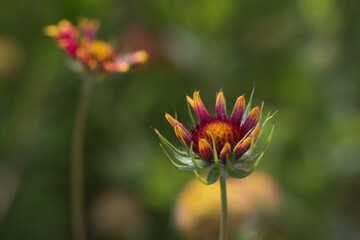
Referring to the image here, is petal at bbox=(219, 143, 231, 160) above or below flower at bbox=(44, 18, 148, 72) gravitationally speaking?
below

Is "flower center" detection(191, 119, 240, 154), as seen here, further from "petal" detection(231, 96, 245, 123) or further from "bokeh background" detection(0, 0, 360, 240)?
"bokeh background" detection(0, 0, 360, 240)

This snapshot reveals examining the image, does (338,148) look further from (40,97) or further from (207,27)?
(40,97)

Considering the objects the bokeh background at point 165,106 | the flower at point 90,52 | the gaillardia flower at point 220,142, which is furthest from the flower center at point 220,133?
the bokeh background at point 165,106

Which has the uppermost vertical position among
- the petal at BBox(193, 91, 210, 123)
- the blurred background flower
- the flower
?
the flower

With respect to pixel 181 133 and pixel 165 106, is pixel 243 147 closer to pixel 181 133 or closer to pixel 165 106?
pixel 181 133

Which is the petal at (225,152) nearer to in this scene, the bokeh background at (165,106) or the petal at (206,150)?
the petal at (206,150)

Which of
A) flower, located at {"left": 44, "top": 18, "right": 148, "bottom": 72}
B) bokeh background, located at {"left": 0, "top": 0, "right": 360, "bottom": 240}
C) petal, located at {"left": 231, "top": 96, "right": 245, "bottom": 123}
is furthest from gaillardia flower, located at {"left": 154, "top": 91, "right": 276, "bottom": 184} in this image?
bokeh background, located at {"left": 0, "top": 0, "right": 360, "bottom": 240}

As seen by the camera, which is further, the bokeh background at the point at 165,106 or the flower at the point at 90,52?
the bokeh background at the point at 165,106

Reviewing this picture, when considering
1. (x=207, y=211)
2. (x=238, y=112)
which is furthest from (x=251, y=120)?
(x=207, y=211)
